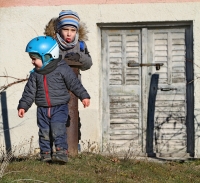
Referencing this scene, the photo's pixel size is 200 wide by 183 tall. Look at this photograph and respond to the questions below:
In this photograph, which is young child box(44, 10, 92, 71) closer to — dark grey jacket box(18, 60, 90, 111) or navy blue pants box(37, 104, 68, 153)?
dark grey jacket box(18, 60, 90, 111)

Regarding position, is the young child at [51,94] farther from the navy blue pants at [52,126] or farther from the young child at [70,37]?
the young child at [70,37]

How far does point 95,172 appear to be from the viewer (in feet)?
22.1

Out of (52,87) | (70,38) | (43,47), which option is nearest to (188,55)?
(70,38)

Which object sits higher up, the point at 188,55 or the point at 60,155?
the point at 188,55

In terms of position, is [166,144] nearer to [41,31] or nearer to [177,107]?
[177,107]

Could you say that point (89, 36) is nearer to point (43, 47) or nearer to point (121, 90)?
point (121, 90)

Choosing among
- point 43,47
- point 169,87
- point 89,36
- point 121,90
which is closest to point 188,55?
point 169,87

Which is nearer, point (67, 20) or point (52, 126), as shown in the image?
point (52, 126)

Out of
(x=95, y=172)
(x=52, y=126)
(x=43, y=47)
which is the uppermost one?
(x=43, y=47)

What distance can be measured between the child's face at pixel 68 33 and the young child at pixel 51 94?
15.5 inches

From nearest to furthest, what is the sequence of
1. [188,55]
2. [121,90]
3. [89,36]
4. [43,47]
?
[43,47] → [89,36] → [188,55] → [121,90]

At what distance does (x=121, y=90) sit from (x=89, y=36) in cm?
103

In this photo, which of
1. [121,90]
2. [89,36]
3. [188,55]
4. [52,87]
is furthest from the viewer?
[121,90]

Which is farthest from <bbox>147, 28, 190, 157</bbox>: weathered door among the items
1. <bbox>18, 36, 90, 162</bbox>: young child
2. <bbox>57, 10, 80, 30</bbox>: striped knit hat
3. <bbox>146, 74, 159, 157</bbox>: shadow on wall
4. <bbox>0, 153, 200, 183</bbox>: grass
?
<bbox>18, 36, 90, 162</bbox>: young child
